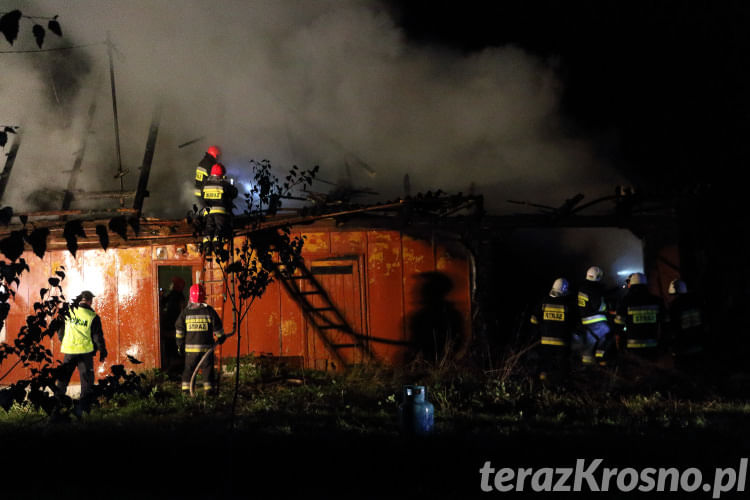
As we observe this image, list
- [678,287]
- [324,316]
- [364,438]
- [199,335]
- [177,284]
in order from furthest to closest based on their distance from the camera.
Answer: [177,284], [324,316], [199,335], [678,287], [364,438]

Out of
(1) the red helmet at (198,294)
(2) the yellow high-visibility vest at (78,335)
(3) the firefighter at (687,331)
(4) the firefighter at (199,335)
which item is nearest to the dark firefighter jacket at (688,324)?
(3) the firefighter at (687,331)

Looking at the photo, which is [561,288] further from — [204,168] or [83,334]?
[83,334]

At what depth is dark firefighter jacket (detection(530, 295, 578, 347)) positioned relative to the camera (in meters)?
7.32

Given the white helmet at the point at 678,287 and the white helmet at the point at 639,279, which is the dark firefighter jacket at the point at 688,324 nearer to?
the white helmet at the point at 678,287

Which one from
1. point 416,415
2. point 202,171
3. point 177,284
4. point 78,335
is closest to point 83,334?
point 78,335

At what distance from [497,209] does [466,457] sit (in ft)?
23.6

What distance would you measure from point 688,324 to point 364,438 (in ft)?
15.8

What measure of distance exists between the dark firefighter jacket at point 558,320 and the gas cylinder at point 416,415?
9.33 ft

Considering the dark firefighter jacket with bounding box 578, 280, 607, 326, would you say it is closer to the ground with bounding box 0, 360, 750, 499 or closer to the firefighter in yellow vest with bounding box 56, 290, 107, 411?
the ground with bounding box 0, 360, 750, 499

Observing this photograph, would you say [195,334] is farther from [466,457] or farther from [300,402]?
[466,457]

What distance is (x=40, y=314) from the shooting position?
335 centimetres

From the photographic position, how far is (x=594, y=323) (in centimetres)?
738

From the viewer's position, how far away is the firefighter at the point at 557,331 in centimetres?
730

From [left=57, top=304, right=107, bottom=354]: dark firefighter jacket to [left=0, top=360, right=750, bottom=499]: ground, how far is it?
901 millimetres
